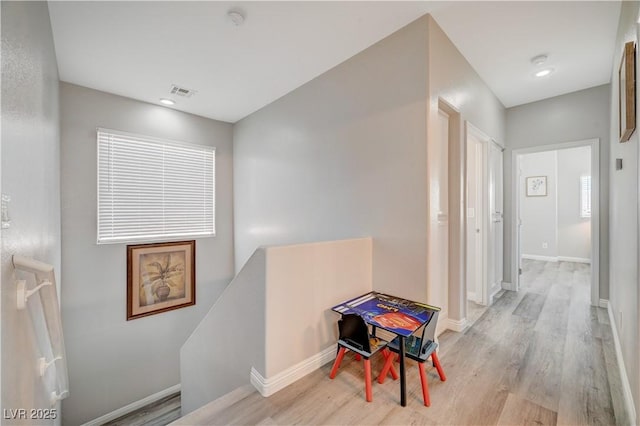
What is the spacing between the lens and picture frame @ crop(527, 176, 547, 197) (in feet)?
20.7

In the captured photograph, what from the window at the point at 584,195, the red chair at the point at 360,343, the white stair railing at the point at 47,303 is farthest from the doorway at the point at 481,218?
the window at the point at 584,195

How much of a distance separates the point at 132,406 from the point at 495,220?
5318 millimetres

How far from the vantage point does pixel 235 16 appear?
2057 millimetres

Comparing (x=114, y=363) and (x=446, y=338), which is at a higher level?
(x=446, y=338)

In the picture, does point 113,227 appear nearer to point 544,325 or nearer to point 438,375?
point 438,375

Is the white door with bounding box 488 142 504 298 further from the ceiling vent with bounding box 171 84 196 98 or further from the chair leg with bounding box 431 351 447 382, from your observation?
A: the ceiling vent with bounding box 171 84 196 98

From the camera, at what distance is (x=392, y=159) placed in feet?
7.45

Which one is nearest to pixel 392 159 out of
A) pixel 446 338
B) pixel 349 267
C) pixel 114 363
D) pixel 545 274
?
pixel 349 267

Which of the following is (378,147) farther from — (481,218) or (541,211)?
(541,211)

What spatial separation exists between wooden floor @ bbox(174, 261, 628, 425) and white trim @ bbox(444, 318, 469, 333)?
0.08 m

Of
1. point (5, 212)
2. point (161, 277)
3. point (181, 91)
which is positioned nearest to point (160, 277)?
point (161, 277)

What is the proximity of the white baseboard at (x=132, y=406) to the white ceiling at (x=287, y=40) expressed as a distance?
3963 millimetres

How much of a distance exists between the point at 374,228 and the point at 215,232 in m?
2.95

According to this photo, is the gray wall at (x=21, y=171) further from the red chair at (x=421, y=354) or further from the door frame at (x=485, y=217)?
the door frame at (x=485, y=217)
